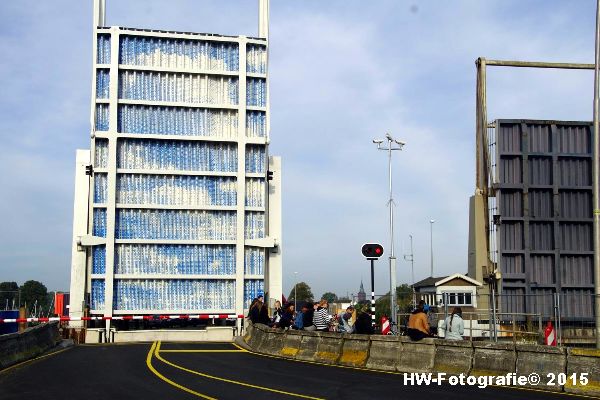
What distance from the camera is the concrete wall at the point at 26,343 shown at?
18406 millimetres

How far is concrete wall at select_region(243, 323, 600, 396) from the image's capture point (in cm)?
1302

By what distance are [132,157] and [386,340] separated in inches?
650

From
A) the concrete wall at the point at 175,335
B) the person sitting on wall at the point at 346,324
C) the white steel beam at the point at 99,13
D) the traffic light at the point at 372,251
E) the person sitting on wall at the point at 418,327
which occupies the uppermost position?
the white steel beam at the point at 99,13

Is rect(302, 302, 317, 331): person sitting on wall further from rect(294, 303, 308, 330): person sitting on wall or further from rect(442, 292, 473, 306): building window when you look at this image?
rect(442, 292, 473, 306): building window

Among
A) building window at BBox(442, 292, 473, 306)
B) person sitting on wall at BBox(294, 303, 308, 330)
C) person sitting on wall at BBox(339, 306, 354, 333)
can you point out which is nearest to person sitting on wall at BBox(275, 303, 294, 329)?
person sitting on wall at BBox(294, 303, 308, 330)

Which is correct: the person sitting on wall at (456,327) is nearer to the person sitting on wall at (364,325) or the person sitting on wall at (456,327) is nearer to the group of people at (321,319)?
the person sitting on wall at (364,325)

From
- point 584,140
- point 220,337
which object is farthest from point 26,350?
point 584,140

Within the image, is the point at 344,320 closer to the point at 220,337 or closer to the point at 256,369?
the point at 256,369

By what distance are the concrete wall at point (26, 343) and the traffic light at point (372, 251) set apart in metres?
9.75

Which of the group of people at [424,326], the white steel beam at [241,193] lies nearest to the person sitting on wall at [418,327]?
the group of people at [424,326]

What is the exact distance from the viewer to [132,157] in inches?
1201

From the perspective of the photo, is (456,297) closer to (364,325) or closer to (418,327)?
(364,325)

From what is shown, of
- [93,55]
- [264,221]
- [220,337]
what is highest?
[93,55]

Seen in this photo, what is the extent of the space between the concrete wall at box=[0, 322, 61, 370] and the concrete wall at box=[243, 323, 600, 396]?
6.76m
